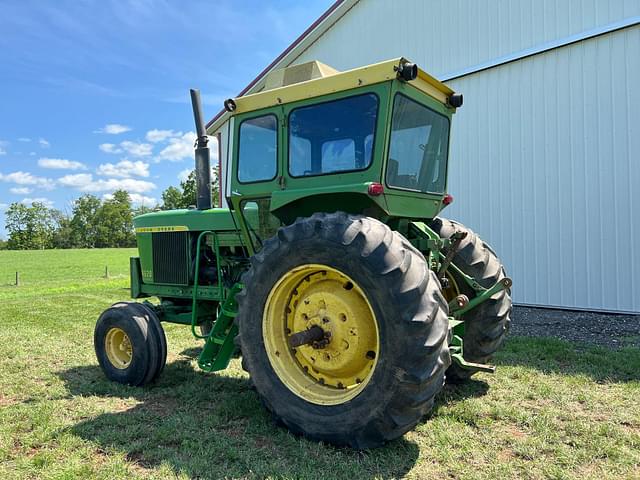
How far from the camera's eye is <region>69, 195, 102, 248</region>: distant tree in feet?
274

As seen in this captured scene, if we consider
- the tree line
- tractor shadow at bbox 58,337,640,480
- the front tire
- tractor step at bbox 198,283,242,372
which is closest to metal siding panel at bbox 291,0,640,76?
tractor shadow at bbox 58,337,640,480

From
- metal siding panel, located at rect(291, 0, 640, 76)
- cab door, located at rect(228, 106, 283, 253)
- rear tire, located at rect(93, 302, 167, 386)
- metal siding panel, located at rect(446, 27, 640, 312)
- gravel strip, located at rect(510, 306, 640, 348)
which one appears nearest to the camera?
cab door, located at rect(228, 106, 283, 253)

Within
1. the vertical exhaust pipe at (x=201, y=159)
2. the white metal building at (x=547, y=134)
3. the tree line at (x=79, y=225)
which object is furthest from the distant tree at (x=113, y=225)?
the vertical exhaust pipe at (x=201, y=159)

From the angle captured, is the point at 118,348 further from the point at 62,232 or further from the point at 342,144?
the point at 62,232

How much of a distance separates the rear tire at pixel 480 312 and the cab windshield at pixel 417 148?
61 centimetres

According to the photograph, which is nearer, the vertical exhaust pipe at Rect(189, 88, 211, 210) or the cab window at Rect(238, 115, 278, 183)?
the cab window at Rect(238, 115, 278, 183)

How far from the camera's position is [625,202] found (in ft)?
23.9

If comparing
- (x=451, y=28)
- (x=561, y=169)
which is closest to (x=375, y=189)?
(x=561, y=169)

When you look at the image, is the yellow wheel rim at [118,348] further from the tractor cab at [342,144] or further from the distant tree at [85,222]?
the distant tree at [85,222]

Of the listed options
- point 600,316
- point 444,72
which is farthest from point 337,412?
point 444,72

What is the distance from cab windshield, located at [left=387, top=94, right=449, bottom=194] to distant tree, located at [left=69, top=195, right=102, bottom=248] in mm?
88841

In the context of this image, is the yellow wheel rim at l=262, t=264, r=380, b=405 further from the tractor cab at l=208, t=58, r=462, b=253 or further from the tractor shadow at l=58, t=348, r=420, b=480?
the tractor cab at l=208, t=58, r=462, b=253

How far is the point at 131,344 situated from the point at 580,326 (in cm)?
618

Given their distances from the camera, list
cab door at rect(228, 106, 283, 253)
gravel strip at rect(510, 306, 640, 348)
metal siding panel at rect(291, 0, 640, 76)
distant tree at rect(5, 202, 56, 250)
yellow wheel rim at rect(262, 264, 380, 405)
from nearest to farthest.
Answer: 1. yellow wheel rim at rect(262, 264, 380, 405)
2. cab door at rect(228, 106, 283, 253)
3. gravel strip at rect(510, 306, 640, 348)
4. metal siding panel at rect(291, 0, 640, 76)
5. distant tree at rect(5, 202, 56, 250)
